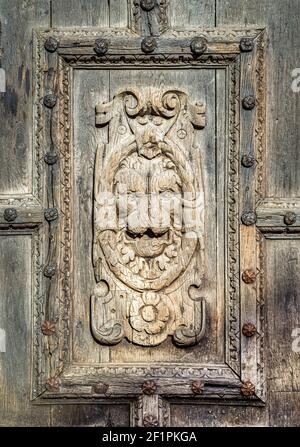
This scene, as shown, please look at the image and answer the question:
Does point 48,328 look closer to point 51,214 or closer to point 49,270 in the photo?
point 49,270

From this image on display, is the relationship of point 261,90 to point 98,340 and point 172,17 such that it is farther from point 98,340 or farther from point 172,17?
point 98,340

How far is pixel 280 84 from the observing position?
2229 millimetres

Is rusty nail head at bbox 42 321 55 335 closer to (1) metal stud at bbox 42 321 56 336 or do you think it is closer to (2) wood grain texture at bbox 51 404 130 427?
(1) metal stud at bbox 42 321 56 336

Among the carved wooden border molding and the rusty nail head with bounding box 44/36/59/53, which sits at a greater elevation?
the rusty nail head with bounding box 44/36/59/53

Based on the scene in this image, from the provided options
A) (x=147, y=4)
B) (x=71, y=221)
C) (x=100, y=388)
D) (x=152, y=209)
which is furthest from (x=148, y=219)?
(x=147, y=4)

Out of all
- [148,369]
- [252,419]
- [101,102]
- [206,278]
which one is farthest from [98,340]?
[101,102]

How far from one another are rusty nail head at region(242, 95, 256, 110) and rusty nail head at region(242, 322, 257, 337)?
61 centimetres

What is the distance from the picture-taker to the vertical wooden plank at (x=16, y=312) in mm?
2271

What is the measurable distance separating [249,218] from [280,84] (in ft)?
1.27

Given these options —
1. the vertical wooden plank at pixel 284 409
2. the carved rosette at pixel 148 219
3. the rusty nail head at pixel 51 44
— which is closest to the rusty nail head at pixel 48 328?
the carved rosette at pixel 148 219

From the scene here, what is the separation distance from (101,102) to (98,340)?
68 centimetres

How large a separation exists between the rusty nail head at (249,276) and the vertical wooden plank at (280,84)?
226 millimetres

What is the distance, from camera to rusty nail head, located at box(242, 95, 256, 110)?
221 cm

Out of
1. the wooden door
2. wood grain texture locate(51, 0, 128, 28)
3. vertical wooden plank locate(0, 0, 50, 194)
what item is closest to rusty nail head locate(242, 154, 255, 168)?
the wooden door
